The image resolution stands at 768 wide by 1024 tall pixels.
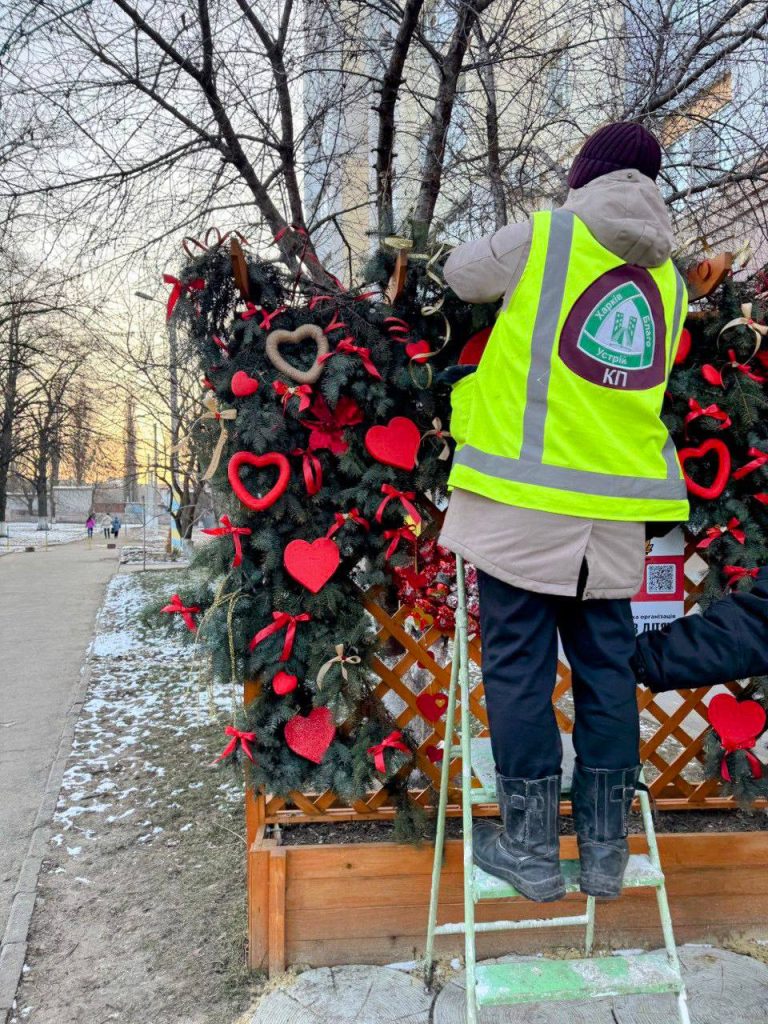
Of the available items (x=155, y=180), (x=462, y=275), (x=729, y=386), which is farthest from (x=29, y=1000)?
(x=155, y=180)

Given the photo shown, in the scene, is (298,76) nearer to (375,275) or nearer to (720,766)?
(375,275)

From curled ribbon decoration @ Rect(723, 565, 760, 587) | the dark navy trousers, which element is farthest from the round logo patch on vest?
curled ribbon decoration @ Rect(723, 565, 760, 587)

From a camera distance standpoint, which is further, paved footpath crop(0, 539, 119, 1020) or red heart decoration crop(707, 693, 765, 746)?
paved footpath crop(0, 539, 119, 1020)

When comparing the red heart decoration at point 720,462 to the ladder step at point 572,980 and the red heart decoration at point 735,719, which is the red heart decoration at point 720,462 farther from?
the ladder step at point 572,980

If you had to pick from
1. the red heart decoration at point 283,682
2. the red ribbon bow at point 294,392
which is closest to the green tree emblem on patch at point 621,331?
the red ribbon bow at point 294,392

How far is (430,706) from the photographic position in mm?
2623

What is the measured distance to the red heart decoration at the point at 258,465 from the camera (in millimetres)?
2328

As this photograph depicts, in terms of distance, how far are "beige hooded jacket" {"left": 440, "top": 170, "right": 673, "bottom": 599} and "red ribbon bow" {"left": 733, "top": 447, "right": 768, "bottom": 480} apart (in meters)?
0.98

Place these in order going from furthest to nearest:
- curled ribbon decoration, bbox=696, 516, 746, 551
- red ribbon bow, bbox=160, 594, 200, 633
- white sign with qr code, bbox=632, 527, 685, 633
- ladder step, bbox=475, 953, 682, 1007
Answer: white sign with qr code, bbox=632, 527, 685, 633
curled ribbon decoration, bbox=696, 516, 746, 551
red ribbon bow, bbox=160, 594, 200, 633
ladder step, bbox=475, 953, 682, 1007

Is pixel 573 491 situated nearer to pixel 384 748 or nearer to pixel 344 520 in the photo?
pixel 344 520

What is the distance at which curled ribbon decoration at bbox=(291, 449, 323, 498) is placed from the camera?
2.38 m

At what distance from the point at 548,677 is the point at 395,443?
3.33 ft

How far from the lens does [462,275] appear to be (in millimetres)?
1826

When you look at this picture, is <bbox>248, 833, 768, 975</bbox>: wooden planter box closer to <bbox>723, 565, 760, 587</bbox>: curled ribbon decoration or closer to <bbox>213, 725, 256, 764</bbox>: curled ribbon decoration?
<bbox>213, 725, 256, 764</bbox>: curled ribbon decoration
